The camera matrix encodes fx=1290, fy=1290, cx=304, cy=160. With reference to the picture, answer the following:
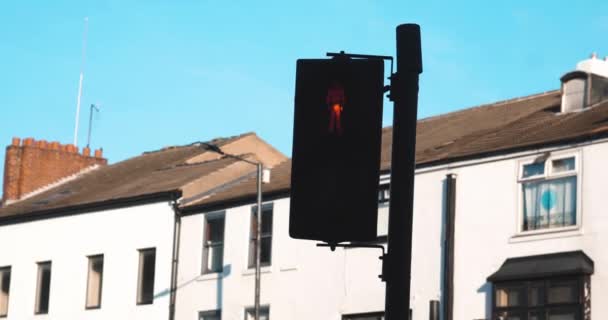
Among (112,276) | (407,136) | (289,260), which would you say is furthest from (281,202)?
(407,136)

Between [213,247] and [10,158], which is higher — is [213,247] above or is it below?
Result: below

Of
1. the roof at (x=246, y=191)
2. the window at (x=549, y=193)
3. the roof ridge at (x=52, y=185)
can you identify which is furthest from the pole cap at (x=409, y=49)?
the roof ridge at (x=52, y=185)

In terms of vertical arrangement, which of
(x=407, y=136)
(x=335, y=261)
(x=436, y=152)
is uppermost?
(x=436, y=152)

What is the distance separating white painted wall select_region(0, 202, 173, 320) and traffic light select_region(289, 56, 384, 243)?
113 feet

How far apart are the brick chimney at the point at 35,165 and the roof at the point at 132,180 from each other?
862 millimetres

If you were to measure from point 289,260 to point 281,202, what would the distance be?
66.8 inches

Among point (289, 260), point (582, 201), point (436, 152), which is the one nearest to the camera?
point (582, 201)

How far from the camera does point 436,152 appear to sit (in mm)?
33844

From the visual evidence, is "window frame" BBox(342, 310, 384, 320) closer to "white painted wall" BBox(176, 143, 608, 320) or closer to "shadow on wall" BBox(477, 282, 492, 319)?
"white painted wall" BBox(176, 143, 608, 320)

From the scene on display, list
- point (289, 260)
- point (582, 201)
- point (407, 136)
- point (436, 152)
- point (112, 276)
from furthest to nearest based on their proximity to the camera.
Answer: point (112, 276) → point (289, 260) → point (436, 152) → point (582, 201) → point (407, 136)

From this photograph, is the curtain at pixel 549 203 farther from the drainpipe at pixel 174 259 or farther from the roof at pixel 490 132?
the drainpipe at pixel 174 259

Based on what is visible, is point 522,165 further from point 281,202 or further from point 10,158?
point 10,158

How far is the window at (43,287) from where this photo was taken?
151ft

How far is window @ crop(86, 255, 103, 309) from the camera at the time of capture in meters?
44.0
